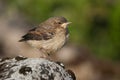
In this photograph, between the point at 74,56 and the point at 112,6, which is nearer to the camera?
the point at 74,56

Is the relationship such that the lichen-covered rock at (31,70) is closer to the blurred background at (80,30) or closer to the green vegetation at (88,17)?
the blurred background at (80,30)

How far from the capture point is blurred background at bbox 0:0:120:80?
73.7 ft

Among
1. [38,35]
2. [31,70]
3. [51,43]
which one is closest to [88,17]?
[38,35]

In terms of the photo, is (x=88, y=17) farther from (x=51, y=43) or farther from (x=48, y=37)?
(x=51, y=43)

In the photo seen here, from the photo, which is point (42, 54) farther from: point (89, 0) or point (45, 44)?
point (89, 0)

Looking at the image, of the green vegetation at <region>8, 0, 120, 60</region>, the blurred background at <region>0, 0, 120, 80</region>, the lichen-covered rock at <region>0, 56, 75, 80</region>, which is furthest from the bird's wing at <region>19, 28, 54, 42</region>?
the green vegetation at <region>8, 0, 120, 60</region>

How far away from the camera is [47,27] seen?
12.9 metres

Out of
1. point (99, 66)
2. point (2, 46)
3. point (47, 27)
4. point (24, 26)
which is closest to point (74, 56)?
point (99, 66)

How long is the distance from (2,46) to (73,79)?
13.6 m

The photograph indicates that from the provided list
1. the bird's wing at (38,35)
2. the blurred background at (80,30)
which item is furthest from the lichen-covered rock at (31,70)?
the blurred background at (80,30)

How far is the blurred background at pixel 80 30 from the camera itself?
2245 centimetres

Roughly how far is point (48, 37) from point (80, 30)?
1294cm

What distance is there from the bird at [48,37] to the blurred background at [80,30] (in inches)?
315

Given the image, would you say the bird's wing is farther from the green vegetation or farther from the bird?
the green vegetation
